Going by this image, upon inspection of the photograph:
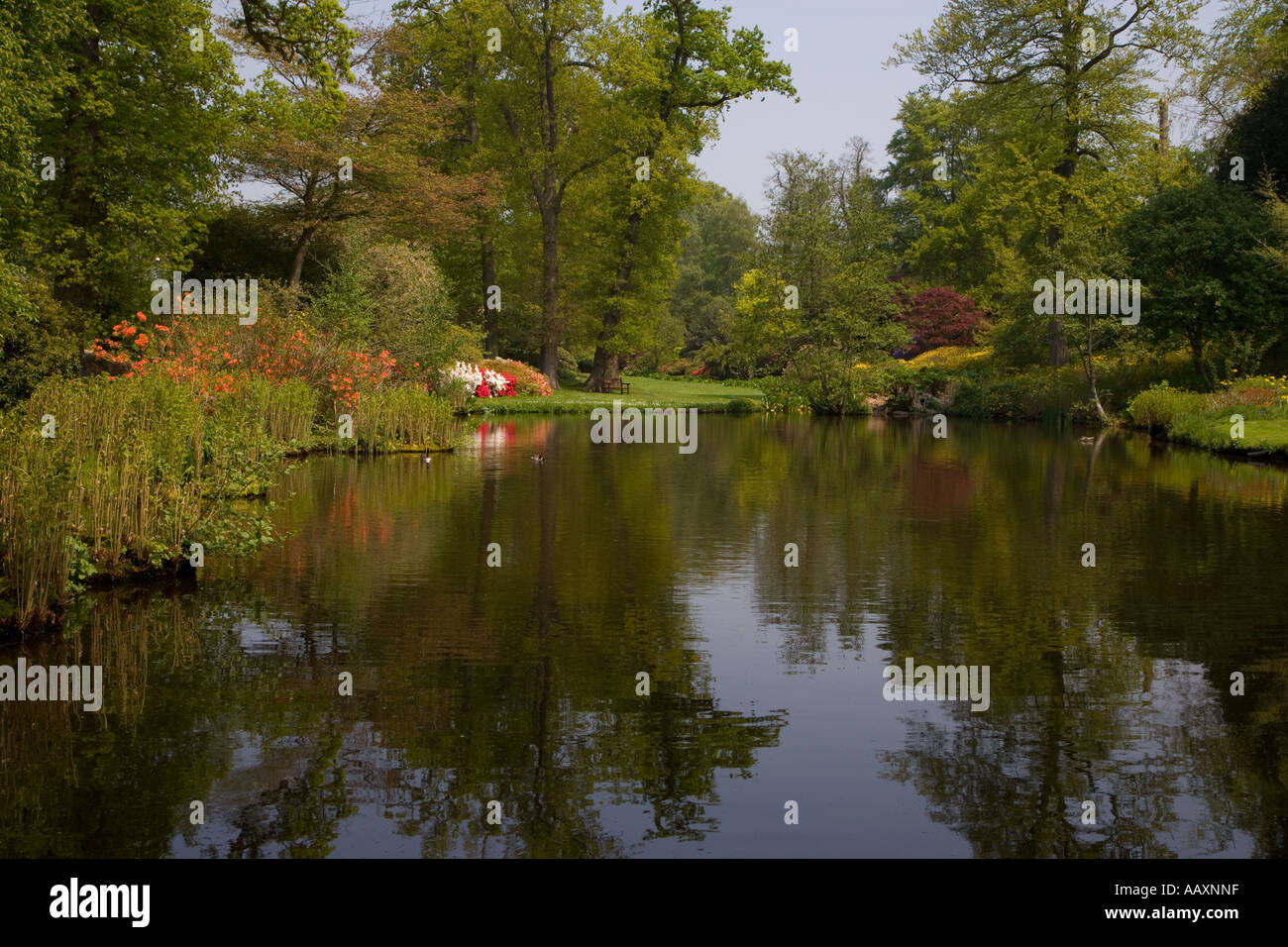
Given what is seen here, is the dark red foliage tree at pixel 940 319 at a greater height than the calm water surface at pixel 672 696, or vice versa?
the dark red foliage tree at pixel 940 319

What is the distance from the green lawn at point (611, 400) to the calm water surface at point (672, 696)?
78.5ft

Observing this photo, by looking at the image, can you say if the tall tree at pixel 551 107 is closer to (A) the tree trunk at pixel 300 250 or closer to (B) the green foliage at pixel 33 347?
(A) the tree trunk at pixel 300 250

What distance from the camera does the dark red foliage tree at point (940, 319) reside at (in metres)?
52.3

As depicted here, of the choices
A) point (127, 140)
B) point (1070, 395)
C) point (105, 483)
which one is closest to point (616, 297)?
point (1070, 395)

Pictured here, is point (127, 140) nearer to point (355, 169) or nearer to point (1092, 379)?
point (355, 169)

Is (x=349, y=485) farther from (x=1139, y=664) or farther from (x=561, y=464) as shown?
(x=1139, y=664)

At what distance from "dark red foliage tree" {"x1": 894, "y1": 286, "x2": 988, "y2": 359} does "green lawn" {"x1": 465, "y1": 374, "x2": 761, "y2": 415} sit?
7.90m

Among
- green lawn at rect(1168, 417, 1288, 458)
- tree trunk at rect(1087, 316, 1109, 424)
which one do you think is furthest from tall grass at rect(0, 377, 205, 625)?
tree trunk at rect(1087, 316, 1109, 424)

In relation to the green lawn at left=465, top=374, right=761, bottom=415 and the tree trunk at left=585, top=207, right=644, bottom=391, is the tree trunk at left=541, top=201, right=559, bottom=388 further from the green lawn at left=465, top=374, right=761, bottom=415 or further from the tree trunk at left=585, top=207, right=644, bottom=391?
the tree trunk at left=585, top=207, right=644, bottom=391

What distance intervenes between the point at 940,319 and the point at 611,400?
18717mm

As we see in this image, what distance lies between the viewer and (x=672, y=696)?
6.92m

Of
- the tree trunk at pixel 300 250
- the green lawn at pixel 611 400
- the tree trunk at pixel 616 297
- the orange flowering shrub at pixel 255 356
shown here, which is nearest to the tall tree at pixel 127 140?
the orange flowering shrub at pixel 255 356
